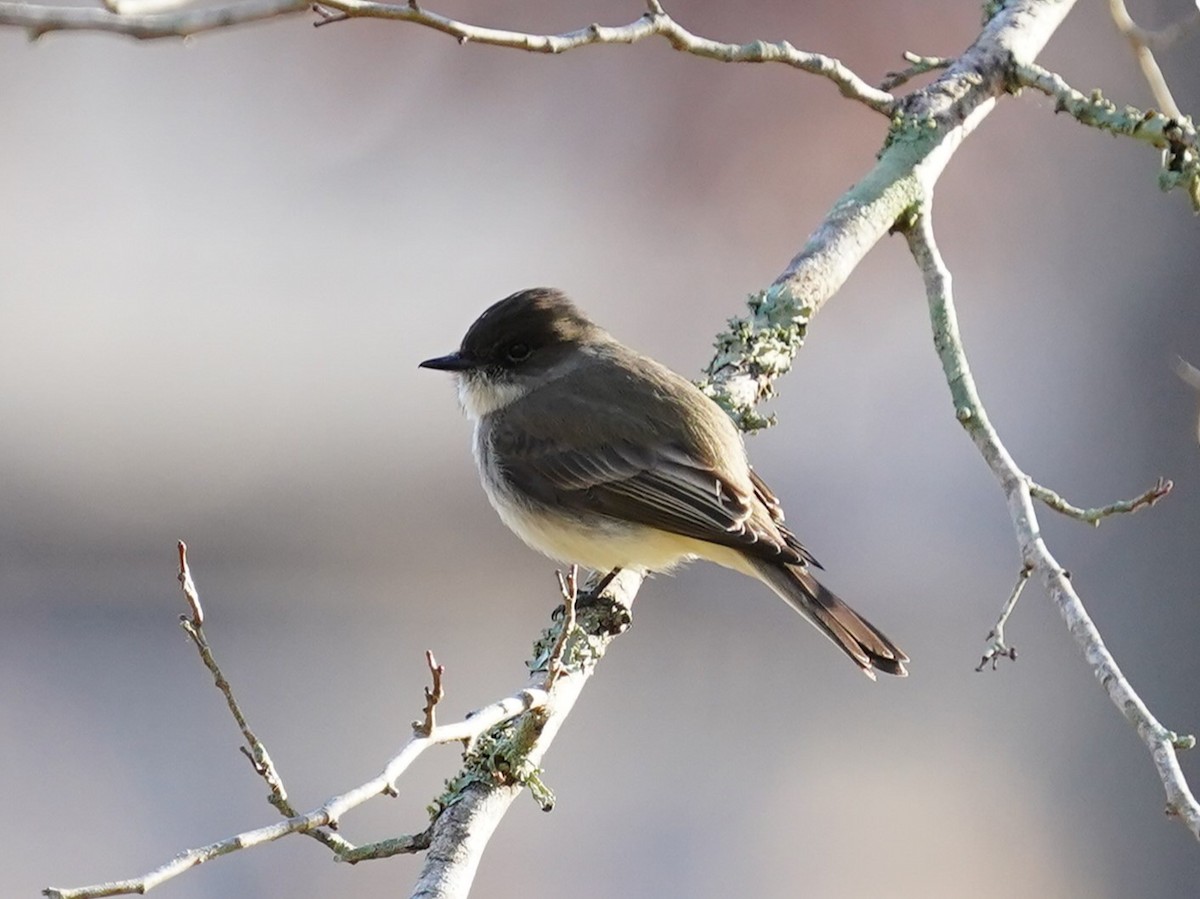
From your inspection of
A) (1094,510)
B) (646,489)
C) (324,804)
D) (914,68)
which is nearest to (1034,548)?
(1094,510)

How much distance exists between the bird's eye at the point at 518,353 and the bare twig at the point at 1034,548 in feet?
3.18

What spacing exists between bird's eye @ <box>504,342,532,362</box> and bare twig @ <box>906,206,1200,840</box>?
3.18 feet

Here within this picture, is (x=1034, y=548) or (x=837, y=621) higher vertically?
(x=837, y=621)

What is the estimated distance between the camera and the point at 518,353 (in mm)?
3896

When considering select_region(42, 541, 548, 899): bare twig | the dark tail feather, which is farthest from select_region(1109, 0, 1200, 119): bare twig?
select_region(42, 541, 548, 899): bare twig

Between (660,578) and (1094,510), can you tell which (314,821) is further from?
(660,578)

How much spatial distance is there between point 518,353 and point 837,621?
3.71 ft

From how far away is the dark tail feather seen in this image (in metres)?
3.17

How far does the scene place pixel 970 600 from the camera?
22.8 ft

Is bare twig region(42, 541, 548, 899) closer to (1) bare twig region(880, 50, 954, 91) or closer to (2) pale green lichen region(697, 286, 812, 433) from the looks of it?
(2) pale green lichen region(697, 286, 812, 433)

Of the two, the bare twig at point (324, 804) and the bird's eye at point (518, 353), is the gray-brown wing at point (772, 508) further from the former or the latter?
the bare twig at point (324, 804)

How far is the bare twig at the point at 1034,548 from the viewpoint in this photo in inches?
90.4

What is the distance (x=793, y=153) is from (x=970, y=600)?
221 centimetres

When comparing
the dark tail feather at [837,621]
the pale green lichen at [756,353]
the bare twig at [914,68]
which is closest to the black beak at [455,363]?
the pale green lichen at [756,353]
